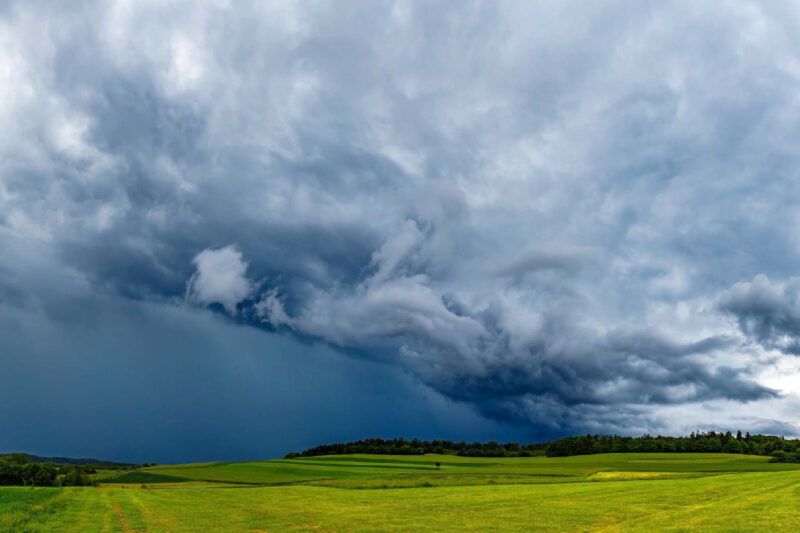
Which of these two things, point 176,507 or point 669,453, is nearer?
point 176,507

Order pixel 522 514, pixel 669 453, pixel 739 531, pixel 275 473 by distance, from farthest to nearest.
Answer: pixel 669 453
pixel 275 473
pixel 522 514
pixel 739 531

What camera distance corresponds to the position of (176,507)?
51.8 meters

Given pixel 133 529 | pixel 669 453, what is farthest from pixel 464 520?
pixel 669 453

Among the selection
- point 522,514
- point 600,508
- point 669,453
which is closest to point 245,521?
point 522,514

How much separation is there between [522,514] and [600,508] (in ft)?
26.3

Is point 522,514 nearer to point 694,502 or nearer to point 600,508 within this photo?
point 600,508

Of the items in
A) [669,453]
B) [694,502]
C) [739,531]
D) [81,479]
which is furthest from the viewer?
[669,453]

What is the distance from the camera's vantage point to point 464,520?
1581 inches

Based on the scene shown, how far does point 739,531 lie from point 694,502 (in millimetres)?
20542

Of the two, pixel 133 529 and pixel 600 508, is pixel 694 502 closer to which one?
pixel 600 508

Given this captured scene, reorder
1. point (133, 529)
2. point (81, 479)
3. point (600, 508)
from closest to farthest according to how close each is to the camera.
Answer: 1. point (133, 529)
2. point (600, 508)
3. point (81, 479)

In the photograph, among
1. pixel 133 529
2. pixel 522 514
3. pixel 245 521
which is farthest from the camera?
pixel 522 514

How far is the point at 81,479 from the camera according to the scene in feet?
415

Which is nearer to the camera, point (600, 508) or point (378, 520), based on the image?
point (378, 520)
